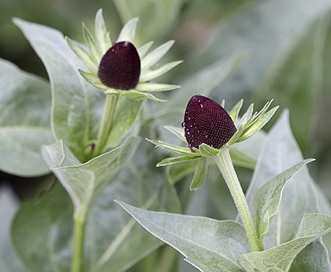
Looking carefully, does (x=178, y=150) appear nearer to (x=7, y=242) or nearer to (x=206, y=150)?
(x=206, y=150)

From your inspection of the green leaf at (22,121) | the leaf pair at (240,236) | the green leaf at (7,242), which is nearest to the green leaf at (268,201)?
the leaf pair at (240,236)

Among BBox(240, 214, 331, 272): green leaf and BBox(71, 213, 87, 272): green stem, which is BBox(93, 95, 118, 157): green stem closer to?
BBox(71, 213, 87, 272): green stem

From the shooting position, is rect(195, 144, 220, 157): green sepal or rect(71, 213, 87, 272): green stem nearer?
rect(195, 144, 220, 157): green sepal

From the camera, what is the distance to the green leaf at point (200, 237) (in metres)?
0.51

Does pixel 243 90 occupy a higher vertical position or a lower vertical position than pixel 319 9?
lower

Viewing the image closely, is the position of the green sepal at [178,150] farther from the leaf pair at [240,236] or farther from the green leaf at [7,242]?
the green leaf at [7,242]

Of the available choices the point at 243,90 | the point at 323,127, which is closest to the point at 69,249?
the point at 243,90

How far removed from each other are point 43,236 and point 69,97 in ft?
0.63

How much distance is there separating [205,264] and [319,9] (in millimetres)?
575

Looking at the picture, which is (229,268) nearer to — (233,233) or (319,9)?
(233,233)

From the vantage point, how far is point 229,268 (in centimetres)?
52

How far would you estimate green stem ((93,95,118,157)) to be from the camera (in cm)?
57

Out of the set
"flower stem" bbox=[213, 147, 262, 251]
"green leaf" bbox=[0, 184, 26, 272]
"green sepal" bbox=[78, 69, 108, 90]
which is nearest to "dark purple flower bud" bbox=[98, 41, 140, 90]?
"green sepal" bbox=[78, 69, 108, 90]

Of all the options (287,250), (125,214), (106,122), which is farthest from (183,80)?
A: (287,250)
